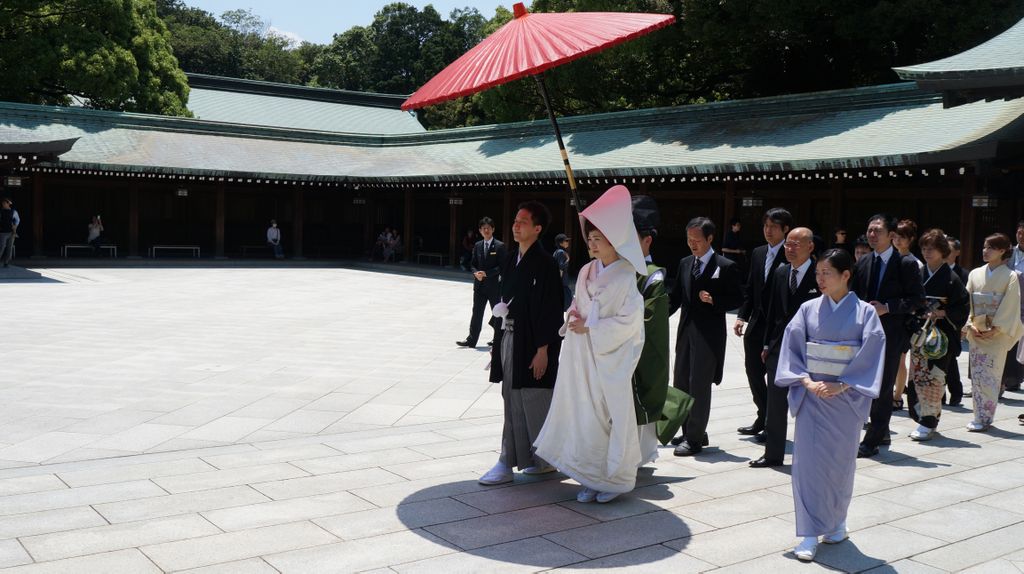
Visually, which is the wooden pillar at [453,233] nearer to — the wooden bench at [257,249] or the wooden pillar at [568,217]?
the wooden pillar at [568,217]

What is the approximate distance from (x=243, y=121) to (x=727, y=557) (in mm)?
31448

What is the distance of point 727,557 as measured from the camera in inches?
155

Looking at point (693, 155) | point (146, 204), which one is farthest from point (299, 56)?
point (693, 155)

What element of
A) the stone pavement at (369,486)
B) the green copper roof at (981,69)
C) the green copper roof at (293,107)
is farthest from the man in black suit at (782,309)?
the green copper roof at (293,107)

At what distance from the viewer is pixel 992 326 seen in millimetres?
6941

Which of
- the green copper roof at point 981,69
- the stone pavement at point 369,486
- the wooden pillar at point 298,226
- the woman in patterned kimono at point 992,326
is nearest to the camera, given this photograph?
the stone pavement at point 369,486

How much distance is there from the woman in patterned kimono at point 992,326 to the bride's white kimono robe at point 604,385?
3.59 m

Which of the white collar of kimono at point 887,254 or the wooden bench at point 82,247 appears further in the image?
the wooden bench at point 82,247

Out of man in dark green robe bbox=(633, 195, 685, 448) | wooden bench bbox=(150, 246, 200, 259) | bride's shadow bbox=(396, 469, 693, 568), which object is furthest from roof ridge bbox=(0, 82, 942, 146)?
bride's shadow bbox=(396, 469, 693, 568)

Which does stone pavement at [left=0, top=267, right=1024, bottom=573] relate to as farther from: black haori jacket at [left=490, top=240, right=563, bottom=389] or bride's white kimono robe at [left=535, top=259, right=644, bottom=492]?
black haori jacket at [left=490, top=240, right=563, bottom=389]

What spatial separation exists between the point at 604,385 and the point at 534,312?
0.64 m

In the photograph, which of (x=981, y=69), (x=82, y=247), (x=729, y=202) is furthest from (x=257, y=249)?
(x=981, y=69)

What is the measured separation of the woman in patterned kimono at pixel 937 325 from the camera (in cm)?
640

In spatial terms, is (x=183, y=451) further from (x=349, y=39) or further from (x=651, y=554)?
(x=349, y=39)
